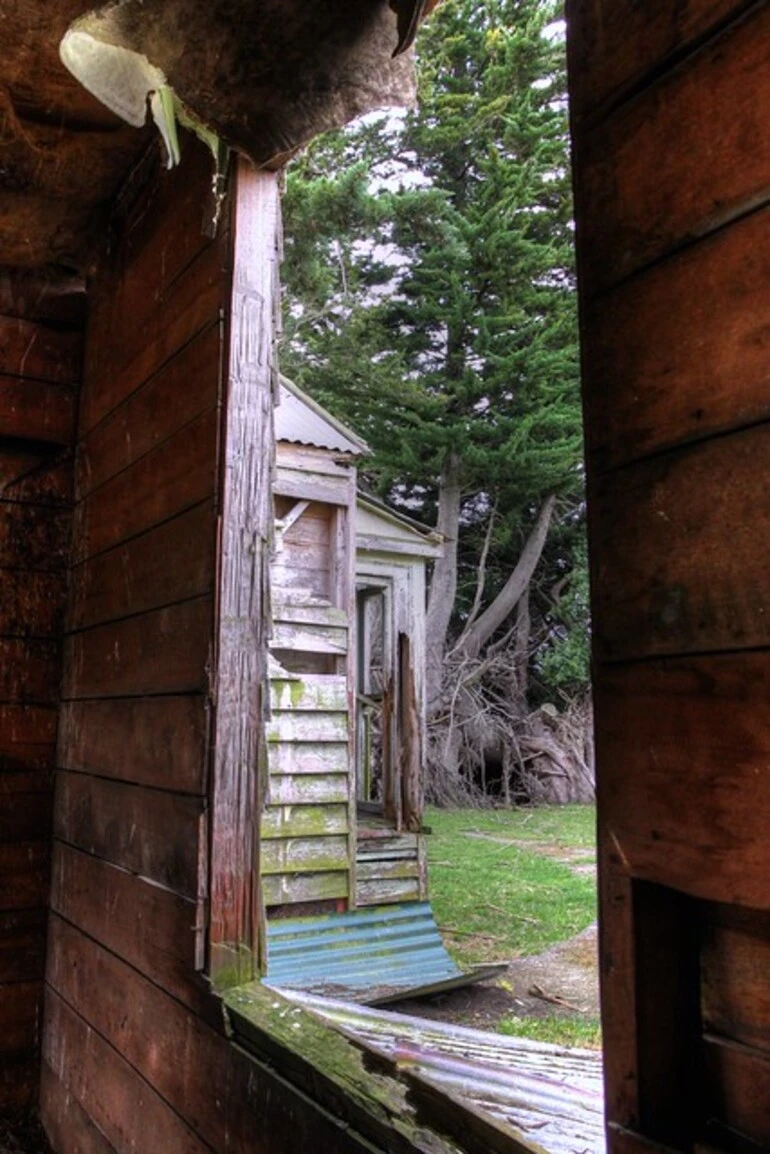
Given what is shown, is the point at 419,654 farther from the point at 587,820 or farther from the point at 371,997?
the point at 587,820

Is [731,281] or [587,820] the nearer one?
[731,281]

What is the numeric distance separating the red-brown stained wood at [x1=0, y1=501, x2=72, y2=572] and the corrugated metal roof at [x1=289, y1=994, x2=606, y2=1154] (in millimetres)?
1544

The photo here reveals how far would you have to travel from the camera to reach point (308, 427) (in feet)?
20.2

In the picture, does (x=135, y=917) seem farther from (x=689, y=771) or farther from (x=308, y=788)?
(x=308, y=788)

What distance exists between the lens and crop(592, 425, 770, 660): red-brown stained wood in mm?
653

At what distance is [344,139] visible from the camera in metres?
11.2

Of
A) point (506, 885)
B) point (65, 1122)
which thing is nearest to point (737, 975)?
point (65, 1122)

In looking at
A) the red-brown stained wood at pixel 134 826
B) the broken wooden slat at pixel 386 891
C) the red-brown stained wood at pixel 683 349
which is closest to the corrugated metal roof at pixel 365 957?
the broken wooden slat at pixel 386 891

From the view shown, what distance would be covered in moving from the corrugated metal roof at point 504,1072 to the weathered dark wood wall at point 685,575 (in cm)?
40

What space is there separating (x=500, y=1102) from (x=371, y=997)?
12.2ft

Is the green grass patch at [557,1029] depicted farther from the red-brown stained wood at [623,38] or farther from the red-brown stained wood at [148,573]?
the red-brown stained wood at [623,38]

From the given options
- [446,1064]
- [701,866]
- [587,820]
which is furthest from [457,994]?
[587,820]

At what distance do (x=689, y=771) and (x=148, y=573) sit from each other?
60.8 inches

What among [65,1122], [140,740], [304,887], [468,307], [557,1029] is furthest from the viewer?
[468,307]
